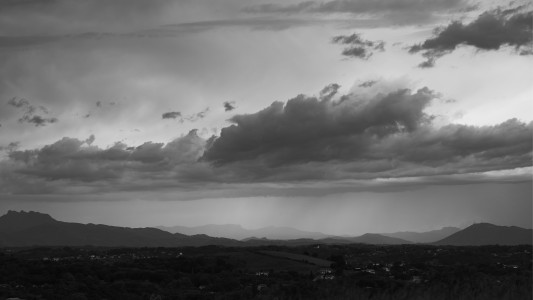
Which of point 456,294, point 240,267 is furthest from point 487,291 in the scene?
point 240,267

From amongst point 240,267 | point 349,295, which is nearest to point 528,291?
point 349,295

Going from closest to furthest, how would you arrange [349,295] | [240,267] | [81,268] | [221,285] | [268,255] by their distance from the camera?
→ [349,295] < [221,285] < [81,268] < [240,267] < [268,255]

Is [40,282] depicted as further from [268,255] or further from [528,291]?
[528,291]

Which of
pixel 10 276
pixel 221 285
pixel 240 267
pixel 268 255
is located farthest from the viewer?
pixel 268 255

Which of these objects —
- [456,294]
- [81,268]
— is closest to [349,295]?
[456,294]

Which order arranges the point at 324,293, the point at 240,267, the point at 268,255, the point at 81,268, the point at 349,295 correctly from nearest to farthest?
1. the point at 349,295
2. the point at 324,293
3. the point at 81,268
4. the point at 240,267
5. the point at 268,255

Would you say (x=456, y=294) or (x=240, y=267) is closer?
(x=456, y=294)

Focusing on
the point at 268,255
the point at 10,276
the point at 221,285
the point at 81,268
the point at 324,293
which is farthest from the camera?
the point at 268,255

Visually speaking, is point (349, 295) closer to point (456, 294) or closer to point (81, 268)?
point (456, 294)
